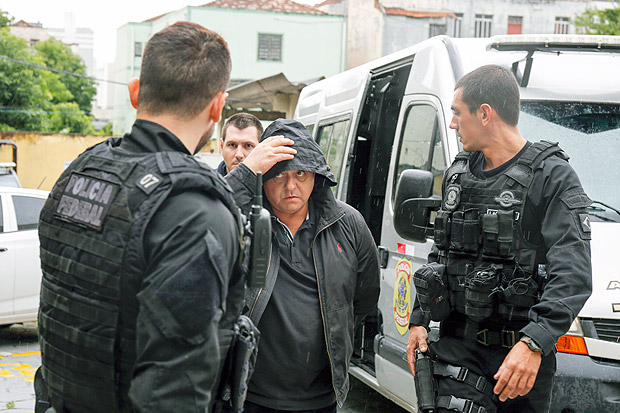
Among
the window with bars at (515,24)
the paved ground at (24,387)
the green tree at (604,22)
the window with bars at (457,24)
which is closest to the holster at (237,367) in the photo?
the paved ground at (24,387)

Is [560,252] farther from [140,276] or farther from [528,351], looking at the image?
[140,276]

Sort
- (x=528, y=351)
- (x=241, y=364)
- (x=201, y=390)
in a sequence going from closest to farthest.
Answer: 1. (x=201, y=390)
2. (x=241, y=364)
3. (x=528, y=351)

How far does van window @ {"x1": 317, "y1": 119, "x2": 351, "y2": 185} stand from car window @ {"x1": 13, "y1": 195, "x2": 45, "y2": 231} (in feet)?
12.7

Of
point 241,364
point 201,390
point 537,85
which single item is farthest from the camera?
point 537,85

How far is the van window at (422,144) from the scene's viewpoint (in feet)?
15.4

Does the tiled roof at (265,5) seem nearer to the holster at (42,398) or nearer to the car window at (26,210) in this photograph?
the car window at (26,210)

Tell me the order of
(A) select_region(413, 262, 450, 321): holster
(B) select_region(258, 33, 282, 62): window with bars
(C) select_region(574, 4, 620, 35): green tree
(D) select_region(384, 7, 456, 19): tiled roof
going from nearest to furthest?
(A) select_region(413, 262, 450, 321): holster, (C) select_region(574, 4, 620, 35): green tree, (D) select_region(384, 7, 456, 19): tiled roof, (B) select_region(258, 33, 282, 62): window with bars

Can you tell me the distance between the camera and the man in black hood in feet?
10.2

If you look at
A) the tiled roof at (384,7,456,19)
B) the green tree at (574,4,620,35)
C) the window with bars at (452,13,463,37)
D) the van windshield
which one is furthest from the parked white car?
the window with bars at (452,13,463,37)

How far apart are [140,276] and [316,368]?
4.77 ft

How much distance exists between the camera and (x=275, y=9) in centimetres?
4303

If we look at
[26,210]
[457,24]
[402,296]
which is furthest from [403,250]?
[457,24]

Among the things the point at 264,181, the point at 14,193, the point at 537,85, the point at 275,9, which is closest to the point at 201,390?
the point at 264,181

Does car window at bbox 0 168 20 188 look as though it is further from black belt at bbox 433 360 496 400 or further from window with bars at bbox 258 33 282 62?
window with bars at bbox 258 33 282 62
